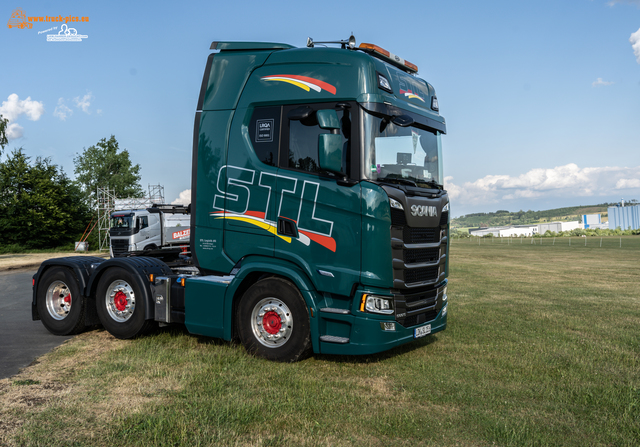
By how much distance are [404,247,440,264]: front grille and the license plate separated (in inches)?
32.9

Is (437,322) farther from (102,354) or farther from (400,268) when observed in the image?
(102,354)

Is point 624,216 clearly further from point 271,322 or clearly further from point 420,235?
point 271,322

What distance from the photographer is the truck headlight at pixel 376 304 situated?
18.3ft

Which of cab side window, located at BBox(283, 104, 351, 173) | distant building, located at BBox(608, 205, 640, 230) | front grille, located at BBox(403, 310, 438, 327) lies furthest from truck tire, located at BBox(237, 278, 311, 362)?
distant building, located at BBox(608, 205, 640, 230)

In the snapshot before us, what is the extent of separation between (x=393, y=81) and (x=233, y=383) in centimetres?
401

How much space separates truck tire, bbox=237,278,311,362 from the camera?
19.1ft

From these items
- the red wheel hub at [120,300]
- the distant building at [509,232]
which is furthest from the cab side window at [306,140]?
the distant building at [509,232]

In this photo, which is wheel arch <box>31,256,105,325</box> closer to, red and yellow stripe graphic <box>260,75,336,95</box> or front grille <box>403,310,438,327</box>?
red and yellow stripe graphic <box>260,75,336,95</box>

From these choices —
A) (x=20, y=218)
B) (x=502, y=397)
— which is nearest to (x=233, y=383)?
(x=502, y=397)

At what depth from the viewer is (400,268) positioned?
5.63 metres

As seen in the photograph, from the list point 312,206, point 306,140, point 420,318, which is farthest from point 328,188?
point 420,318

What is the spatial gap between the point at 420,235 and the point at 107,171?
233 ft

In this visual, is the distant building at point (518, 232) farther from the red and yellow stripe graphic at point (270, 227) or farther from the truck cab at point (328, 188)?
the red and yellow stripe graphic at point (270, 227)

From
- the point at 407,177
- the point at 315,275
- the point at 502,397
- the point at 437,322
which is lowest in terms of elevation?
the point at 502,397
